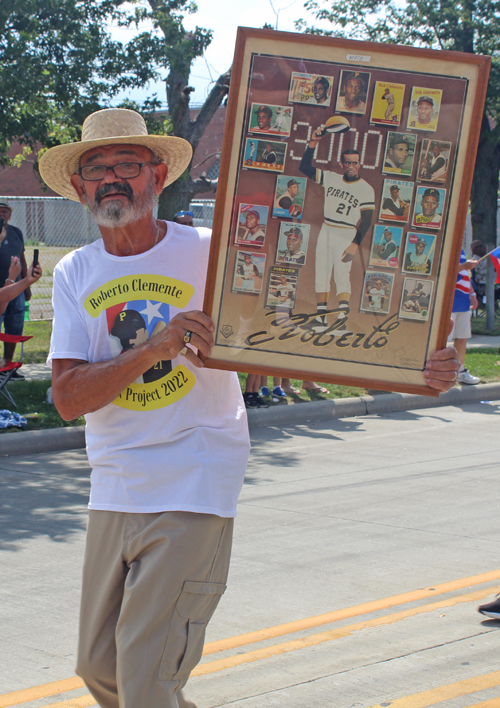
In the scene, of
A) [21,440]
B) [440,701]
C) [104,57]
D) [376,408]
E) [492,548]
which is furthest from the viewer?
[104,57]

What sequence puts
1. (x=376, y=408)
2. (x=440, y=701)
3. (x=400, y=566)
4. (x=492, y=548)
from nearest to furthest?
1. (x=440, y=701)
2. (x=400, y=566)
3. (x=492, y=548)
4. (x=376, y=408)

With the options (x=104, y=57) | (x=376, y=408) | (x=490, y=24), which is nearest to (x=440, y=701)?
(x=376, y=408)

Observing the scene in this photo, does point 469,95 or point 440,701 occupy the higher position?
point 469,95

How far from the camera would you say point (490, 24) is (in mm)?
25438

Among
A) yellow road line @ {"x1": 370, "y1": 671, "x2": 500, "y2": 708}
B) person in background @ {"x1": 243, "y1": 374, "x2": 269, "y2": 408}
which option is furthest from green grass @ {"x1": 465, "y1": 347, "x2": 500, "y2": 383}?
yellow road line @ {"x1": 370, "y1": 671, "x2": 500, "y2": 708}

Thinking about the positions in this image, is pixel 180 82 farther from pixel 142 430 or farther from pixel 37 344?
pixel 142 430

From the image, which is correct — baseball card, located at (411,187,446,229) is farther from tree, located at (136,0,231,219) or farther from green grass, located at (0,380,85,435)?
tree, located at (136,0,231,219)

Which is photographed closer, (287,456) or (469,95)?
(469,95)

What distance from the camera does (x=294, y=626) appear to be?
4.38 m

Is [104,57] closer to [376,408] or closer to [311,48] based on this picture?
[376,408]

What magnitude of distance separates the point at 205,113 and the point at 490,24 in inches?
526

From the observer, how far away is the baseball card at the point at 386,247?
2.67 m

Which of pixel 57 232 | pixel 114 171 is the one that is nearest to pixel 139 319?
pixel 114 171

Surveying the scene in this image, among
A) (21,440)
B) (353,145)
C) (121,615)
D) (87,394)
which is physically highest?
(353,145)
